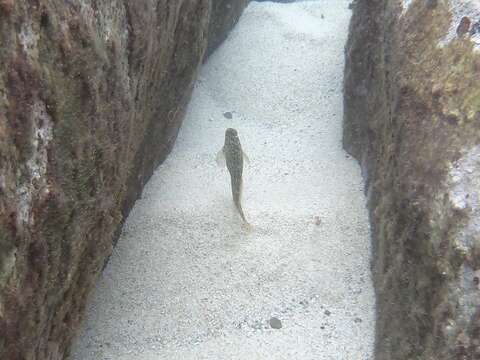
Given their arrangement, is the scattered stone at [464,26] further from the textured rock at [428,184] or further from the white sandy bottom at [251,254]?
the white sandy bottom at [251,254]

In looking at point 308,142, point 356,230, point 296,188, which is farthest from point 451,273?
point 308,142

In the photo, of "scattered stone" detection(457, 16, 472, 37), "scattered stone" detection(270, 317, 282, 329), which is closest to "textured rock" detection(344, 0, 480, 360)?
"scattered stone" detection(457, 16, 472, 37)

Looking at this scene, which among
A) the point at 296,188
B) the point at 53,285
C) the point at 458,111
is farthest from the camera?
the point at 296,188

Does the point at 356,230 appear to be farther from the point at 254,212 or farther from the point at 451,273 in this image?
the point at 451,273

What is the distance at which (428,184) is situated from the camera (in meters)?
2.72

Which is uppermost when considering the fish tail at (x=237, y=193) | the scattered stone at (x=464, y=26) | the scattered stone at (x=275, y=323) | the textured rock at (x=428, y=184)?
the scattered stone at (x=464, y=26)

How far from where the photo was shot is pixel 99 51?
2414 mm

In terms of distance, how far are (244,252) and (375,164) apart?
5.21 ft

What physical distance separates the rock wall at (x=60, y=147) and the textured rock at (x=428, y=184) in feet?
6.73

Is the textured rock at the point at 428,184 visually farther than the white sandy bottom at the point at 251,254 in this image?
No

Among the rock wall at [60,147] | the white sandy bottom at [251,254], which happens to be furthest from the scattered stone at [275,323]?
the rock wall at [60,147]

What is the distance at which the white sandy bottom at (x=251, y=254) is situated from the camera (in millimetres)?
3605

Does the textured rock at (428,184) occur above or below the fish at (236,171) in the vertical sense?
above

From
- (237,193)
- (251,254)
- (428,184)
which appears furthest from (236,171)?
(428,184)
